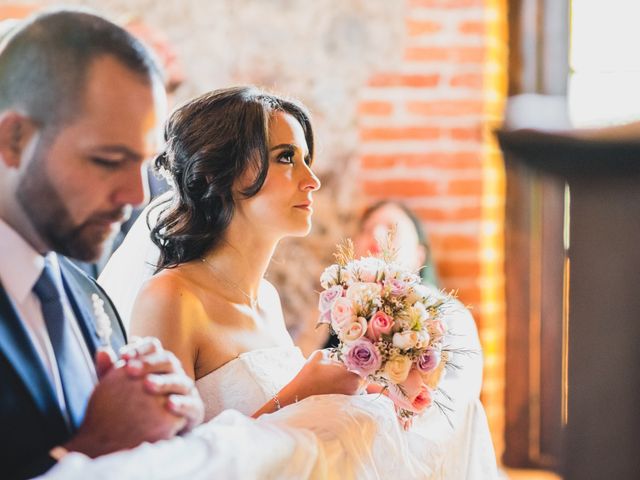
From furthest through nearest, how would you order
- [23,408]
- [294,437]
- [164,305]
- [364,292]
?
[364,292]
[164,305]
[294,437]
[23,408]

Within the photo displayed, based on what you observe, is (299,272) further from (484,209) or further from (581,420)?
(581,420)

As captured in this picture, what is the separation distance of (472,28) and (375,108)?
0.52m

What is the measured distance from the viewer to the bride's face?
5.85 ft

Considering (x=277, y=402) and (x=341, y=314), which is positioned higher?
(x=341, y=314)

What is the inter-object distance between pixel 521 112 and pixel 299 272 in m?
3.07

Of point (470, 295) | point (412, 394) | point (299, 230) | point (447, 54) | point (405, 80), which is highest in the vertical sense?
point (447, 54)

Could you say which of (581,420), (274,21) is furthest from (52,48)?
(274,21)

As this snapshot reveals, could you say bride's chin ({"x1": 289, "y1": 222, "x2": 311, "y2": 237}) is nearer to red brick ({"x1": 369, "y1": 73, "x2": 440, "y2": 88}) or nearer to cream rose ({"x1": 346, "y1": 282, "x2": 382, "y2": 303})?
cream rose ({"x1": 346, "y1": 282, "x2": 382, "y2": 303})

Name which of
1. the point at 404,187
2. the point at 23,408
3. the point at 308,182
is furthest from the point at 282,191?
the point at 404,187

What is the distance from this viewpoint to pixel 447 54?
11.5 ft

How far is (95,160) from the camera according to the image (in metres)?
1.16

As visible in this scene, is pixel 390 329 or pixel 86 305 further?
pixel 390 329

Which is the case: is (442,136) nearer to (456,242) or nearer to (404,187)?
(404,187)

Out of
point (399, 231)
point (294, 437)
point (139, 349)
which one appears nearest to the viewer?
point (139, 349)
